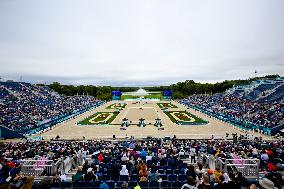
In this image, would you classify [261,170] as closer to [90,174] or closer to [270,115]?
[90,174]

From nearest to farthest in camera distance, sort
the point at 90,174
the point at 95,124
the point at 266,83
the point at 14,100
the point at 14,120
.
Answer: the point at 90,174 → the point at 14,120 → the point at 95,124 → the point at 14,100 → the point at 266,83

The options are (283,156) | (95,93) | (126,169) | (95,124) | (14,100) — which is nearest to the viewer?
(126,169)

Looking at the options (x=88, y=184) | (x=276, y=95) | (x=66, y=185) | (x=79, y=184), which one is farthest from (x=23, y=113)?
(x=276, y=95)

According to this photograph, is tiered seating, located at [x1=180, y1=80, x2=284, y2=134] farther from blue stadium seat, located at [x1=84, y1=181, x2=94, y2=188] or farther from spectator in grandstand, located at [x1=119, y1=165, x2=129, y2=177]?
blue stadium seat, located at [x1=84, y1=181, x2=94, y2=188]

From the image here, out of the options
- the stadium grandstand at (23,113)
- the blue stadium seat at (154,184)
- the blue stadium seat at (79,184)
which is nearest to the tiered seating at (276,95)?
the stadium grandstand at (23,113)

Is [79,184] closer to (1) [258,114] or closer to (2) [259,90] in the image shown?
(1) [258,114]

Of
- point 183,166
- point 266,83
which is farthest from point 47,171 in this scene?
point 266,83

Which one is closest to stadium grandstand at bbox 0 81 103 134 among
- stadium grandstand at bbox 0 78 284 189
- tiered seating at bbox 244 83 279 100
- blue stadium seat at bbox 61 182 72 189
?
stadium grandstand at bbox 0 78 284 189

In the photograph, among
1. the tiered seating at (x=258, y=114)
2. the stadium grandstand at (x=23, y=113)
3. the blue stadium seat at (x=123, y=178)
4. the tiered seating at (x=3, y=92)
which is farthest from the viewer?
the tiered seating at (x=3, y=92)

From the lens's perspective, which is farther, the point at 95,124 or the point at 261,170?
the point at 95,124

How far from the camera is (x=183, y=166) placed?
1623 cm

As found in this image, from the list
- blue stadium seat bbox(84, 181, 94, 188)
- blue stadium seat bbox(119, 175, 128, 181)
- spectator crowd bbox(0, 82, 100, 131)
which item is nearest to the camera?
blue stadium seat bbox(84, 181, 94, 188)

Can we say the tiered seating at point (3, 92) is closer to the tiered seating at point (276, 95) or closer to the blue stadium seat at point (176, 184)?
the tiered seating at point (276, 95)

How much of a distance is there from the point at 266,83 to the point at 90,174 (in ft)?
284
